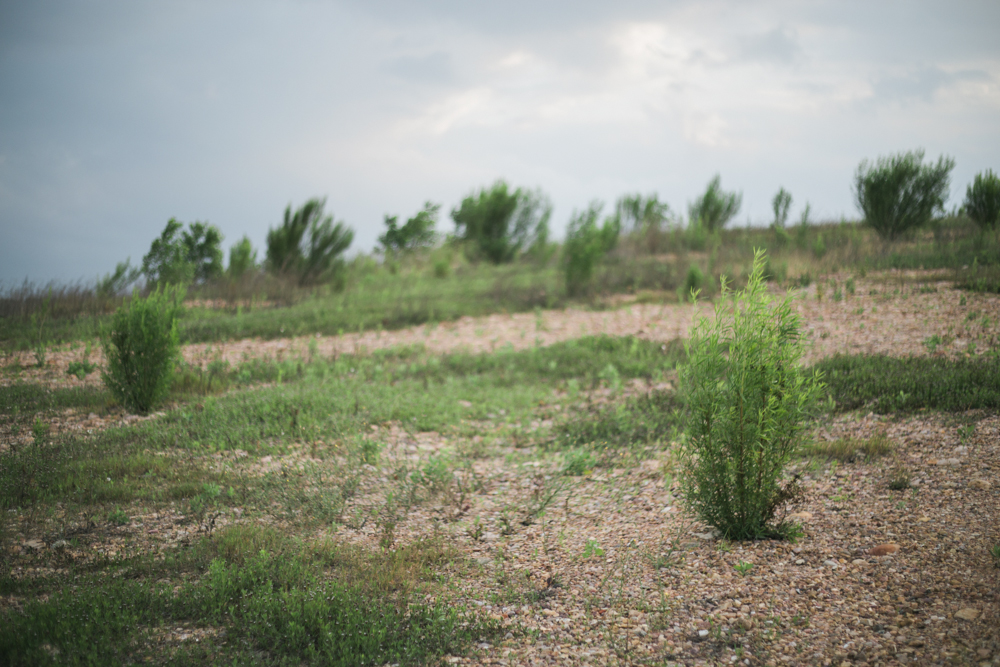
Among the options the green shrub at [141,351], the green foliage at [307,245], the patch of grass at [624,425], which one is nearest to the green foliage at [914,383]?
the patch of grass at [624,425]

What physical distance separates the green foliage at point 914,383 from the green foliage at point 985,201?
25.6ft

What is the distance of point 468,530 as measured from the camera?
13.5ft

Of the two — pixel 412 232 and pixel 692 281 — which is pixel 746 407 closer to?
pixel 692 281

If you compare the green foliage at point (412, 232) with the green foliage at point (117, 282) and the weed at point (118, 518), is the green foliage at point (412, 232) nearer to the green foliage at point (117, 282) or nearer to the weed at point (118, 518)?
the green foliage at point (117, 282)

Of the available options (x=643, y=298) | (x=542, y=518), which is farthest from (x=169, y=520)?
(x=643, y=298)

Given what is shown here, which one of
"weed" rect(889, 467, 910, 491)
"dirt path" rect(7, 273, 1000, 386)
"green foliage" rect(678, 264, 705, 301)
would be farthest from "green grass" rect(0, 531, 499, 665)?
"green foliage" rect(678, 264, 705, 301)

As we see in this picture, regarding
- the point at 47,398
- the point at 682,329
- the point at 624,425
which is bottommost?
the point at 624,425

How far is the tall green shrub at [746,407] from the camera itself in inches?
132

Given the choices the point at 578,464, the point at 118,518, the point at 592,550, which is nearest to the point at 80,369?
the point at 118,518

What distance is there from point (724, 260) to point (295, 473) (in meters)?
12.7

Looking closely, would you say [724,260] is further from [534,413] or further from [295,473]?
[295,473]

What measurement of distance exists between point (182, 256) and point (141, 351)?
639 centimetres

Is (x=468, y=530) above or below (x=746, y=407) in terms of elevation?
below

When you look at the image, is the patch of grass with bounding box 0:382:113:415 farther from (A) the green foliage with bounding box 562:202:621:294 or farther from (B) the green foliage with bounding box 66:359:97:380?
(A) the green foliage with bounding box 562:202:621:294
